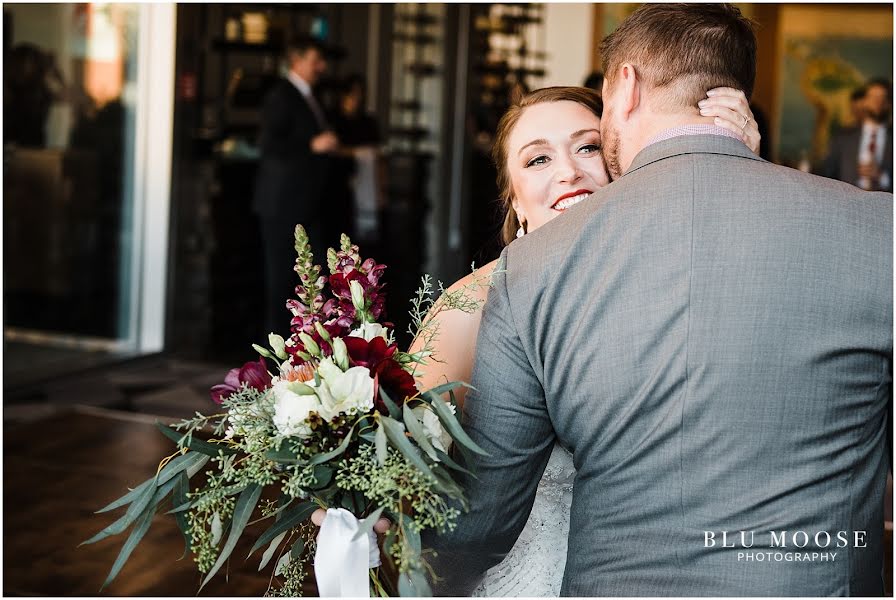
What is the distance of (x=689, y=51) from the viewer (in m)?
1.59

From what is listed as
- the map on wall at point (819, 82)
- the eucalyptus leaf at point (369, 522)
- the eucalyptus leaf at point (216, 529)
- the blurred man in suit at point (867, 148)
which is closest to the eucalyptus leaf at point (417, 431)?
the eucalyptus leaf at point (369, 522)

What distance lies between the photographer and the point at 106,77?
6.64 meters

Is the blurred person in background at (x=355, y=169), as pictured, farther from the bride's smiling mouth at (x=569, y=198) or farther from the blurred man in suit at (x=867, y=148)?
the bride's smiling mouth at (x=569, y=198)

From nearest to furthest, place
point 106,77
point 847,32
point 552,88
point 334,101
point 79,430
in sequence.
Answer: point 552,88 → point 79,430 → point 106,77 → point 334,101 → point 847,32

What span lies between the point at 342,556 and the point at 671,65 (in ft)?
2.94

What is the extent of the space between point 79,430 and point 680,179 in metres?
4.47

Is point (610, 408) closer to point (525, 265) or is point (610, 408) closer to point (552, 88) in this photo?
point (525, 265)

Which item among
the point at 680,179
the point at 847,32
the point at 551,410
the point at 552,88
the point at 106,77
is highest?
the point at 847,32

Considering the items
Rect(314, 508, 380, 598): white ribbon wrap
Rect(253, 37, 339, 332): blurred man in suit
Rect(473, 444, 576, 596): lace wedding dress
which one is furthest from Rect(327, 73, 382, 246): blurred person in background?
Rect(314, 508, 380, 598): white ribbon wrap

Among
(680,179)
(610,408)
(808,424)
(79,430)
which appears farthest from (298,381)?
(79,430)

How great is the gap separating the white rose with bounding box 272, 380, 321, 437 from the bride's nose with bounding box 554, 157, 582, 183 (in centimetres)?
97

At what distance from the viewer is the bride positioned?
1970mm

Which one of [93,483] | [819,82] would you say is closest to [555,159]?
[93,483]

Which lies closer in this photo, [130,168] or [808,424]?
[808,424]
